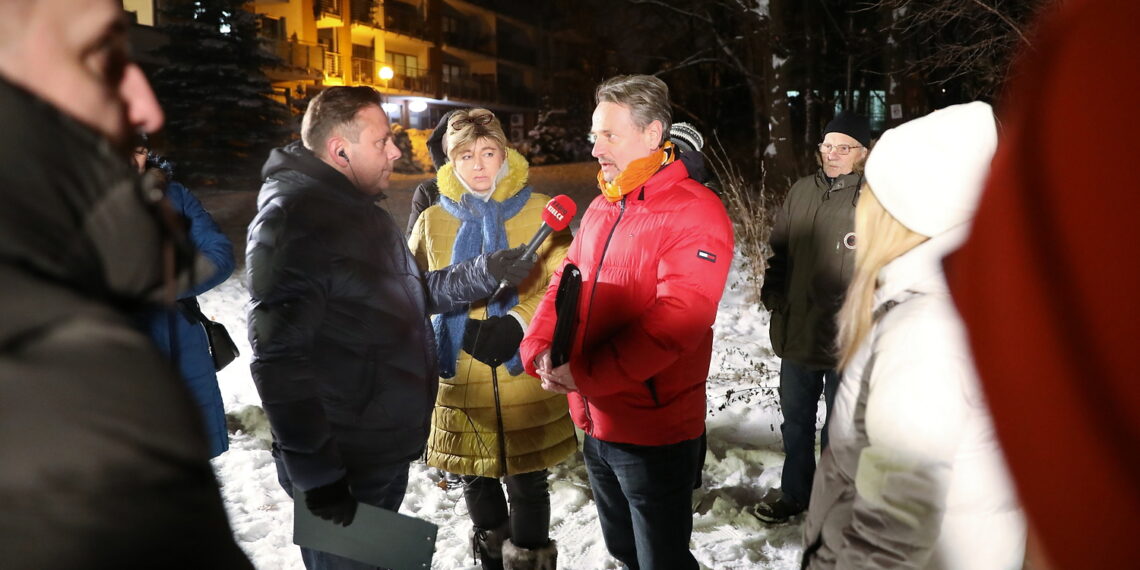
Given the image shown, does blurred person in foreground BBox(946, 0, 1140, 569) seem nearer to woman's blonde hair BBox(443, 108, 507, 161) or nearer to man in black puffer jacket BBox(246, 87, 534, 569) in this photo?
man in black puffer jacket BBox(246, 87, 534, 569)

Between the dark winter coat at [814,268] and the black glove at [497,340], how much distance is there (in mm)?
1647

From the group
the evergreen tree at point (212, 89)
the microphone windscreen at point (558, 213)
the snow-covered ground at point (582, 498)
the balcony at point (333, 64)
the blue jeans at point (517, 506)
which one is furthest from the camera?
the balcony at point (333, 64)

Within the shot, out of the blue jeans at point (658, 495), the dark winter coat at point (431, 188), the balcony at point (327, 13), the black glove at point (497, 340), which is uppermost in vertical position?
the balcony at point (327, 13)

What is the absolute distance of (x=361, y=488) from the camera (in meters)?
2.60

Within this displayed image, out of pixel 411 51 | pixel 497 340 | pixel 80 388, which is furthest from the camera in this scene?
pixel 411 51

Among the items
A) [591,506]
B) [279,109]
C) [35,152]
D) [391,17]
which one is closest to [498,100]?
[391,17]

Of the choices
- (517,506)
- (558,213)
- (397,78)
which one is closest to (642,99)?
(558,213)

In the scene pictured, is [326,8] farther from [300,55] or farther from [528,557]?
[528,557]

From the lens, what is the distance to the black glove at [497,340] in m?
3.26

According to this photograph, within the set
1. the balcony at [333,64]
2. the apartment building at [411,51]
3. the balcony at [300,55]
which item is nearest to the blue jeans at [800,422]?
the apartment building at [411,51]

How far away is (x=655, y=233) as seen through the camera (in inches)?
101

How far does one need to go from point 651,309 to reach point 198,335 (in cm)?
235

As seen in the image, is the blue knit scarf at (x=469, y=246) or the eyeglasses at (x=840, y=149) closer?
the blue knit scarf at (x=469, y=246)

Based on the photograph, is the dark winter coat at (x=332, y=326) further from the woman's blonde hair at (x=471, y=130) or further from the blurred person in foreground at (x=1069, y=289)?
the blurred person in foreground at (x=1069, y=289)
